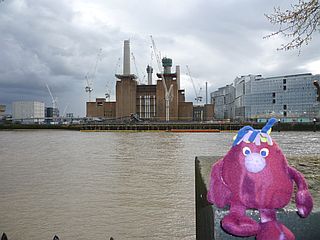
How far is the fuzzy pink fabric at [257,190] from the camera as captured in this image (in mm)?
1663

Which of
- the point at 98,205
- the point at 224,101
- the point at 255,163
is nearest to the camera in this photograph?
the point at 255,163

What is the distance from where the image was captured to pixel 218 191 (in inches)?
72.4

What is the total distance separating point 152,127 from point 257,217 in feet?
238

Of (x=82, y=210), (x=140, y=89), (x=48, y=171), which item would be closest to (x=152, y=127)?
(x=140, y=89)

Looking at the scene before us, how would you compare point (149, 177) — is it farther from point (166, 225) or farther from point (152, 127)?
point (152, 127)

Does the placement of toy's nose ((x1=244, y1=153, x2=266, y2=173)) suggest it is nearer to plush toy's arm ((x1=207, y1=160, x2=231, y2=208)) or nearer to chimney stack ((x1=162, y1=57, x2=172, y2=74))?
plush toy's arm ((x1=207, y1=160, x2=231, y2=208))

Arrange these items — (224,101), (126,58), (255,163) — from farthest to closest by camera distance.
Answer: (224,101)
(126,58)
(255,163)

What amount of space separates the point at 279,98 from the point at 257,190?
113687 mm

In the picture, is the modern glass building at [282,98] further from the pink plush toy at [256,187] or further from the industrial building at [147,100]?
the pink plush toy at [256,187]

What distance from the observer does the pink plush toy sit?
1.67 m

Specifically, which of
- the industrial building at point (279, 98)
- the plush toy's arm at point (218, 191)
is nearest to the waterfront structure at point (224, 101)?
the industrial building at point (279, 98)

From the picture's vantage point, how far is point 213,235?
182 centimetres

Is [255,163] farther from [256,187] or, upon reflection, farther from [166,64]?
[166,64]

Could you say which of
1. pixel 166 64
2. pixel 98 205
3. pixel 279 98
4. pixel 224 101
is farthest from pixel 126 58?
pixel 98 205
